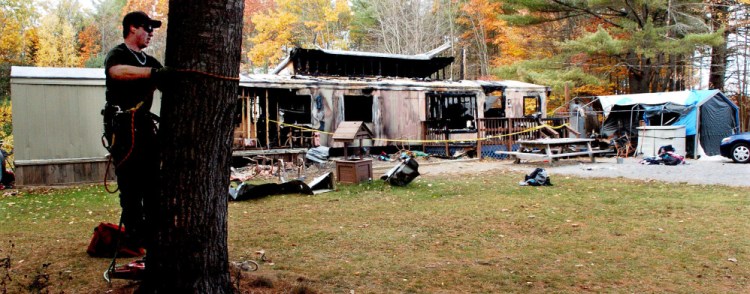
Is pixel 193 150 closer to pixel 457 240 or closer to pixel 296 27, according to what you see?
pixel 457 240

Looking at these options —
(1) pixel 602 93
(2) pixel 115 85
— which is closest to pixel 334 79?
(2) pixel 115 85

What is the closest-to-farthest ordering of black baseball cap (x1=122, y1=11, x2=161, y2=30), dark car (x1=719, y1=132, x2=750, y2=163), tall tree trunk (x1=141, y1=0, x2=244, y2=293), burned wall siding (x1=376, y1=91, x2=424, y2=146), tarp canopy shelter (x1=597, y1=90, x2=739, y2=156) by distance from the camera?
tall tree trunk (x1=141, y1=0, x2=244, y2=293) → black baseball cap (x1=122, y1=11, x2=161, y2=30) → dark car (x1=719, y1=132, x2=750, y2=163) → tarp canopy shelter (x1=597, y1=90, x2=739, y2=156) → burned wall siding (x1=376, y1=91, x2=424, y2=146)

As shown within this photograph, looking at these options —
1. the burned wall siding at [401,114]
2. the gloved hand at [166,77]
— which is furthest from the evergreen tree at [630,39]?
the gloved hand at [166,77]

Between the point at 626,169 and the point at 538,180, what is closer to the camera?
the point at 538,180

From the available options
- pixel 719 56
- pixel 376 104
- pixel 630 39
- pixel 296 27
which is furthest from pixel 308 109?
pixel 719 56

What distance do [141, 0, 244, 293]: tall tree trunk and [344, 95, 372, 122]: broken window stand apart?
14470mm

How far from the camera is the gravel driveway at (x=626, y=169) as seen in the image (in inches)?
392

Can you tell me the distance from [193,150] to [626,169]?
39.2ft

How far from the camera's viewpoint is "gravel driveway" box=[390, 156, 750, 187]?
32.7 ft

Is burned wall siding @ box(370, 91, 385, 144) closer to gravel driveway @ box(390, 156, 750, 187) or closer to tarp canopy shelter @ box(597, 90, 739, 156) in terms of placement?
gravel driveway @ box(390, 156, 750, 187)

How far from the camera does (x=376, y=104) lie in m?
17.1

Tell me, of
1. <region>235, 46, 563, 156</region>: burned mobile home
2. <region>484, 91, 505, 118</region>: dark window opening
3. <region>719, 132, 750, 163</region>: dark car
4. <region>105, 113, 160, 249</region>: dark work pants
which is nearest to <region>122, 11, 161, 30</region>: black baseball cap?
<region>105, 113, 160, 249</region>: dark work pants

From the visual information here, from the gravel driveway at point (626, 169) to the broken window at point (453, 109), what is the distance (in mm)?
3027

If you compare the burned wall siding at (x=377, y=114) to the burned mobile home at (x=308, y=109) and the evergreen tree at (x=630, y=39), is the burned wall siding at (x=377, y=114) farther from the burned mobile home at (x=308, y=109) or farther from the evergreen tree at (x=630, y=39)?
the evergreen tree at (x=630, y=39)
